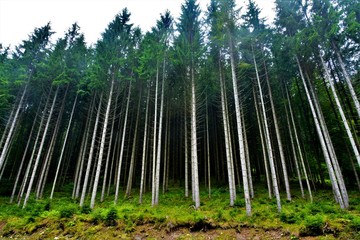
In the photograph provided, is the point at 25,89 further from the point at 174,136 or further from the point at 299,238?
the point at 299,238

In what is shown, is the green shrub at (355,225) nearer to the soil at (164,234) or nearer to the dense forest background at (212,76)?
the soil at (164,234)

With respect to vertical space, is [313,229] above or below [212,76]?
below

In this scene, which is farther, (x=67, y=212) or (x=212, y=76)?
(x=212, y=76)

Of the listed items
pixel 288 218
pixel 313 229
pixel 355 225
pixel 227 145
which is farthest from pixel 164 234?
pixel 355 225

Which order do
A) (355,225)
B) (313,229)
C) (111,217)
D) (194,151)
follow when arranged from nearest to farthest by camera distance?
1. (355,225)
2. (313,229)
3. (111,217)
4. (194,151)

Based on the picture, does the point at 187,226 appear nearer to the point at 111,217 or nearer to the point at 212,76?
the point at 111,217

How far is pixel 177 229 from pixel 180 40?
1090 cm

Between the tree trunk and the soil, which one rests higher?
the tree trunk

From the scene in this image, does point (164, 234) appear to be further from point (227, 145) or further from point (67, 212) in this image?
point (227, 145)

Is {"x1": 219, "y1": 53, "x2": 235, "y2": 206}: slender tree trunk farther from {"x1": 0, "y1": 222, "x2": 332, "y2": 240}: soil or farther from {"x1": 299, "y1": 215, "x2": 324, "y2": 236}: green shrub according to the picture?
{"x1": 299, "y1": 215, "x2": 324, "y2": 236}: green shrub

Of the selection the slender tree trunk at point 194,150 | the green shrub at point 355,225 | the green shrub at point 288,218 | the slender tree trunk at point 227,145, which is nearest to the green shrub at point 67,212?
the slender tree trunk at point 194,150

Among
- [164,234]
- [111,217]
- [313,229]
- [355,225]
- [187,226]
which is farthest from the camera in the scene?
[111,217]

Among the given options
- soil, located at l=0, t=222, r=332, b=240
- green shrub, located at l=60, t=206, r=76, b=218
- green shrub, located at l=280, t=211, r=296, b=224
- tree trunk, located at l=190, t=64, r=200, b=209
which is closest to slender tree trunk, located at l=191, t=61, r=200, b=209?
tree trunk, located at l=190, t=64, r=200, b=209

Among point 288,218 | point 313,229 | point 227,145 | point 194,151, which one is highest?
point 227,145
